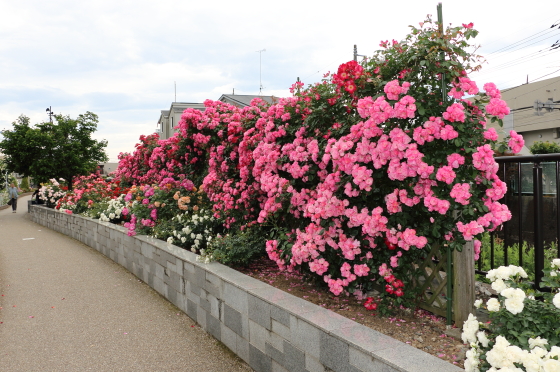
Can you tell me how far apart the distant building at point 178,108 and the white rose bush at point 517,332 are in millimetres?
18167

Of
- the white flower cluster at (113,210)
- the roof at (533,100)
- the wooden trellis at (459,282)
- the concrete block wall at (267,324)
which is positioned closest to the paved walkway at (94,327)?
the concrete block wall at (267,324)

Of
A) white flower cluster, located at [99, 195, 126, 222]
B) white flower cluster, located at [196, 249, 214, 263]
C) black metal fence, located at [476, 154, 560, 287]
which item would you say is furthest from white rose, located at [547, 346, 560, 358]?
white flower cluster, located at [99, 195, 126, 222]

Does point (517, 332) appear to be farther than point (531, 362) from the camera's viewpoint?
Yes

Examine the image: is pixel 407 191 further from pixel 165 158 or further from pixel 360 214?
pixel 165 158

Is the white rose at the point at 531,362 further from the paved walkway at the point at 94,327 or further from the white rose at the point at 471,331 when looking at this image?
the paved walkway at the point at 94,327

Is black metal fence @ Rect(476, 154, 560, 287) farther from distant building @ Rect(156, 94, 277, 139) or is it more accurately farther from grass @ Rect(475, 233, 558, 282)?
distant building @ Rect(156, 94, 277, 139)

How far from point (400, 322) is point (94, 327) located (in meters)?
3.25

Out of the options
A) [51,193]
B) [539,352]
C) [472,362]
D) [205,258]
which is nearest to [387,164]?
[472,362]

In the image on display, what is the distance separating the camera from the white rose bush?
1712mm

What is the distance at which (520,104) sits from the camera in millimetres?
35406

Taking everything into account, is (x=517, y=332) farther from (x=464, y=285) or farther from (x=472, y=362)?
(x=464, y=285)

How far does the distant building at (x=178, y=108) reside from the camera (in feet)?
76.3

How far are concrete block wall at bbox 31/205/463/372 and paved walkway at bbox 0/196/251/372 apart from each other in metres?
0.19

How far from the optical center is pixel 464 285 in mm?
2869
